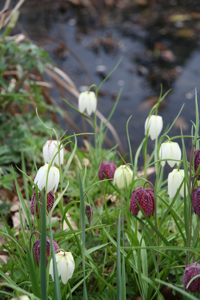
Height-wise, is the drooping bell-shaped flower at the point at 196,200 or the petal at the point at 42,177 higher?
the petal at the point at 42,177

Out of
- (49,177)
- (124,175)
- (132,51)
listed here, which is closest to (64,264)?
(49,177)

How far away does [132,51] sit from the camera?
189 inches

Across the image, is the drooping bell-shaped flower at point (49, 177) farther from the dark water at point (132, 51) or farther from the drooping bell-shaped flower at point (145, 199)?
the dark water at point (132, 51)

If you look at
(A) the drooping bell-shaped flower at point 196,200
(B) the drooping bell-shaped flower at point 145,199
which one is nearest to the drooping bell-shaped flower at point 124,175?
(B) the drooping bell-shaped flower at point 145,199

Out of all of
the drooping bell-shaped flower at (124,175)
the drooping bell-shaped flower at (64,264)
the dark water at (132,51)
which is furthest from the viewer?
the dark water at (132,51)

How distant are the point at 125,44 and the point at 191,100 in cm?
183

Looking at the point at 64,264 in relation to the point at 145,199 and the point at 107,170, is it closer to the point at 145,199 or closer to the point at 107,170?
the point at 145,199

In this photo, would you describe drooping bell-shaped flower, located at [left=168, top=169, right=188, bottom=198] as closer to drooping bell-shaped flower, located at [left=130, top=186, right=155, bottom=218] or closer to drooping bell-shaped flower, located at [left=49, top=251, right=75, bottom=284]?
drooping bell-shaped flower, located at [left=130, top=186, right=155, bottom=218]

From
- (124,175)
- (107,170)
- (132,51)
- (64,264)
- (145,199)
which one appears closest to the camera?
(64,264)

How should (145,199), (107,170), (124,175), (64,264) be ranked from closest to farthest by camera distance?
(64,264) → (145,199) → (124,175) → (107,170)

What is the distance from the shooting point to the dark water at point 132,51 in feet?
12.1

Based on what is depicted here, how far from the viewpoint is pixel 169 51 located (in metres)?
4.65

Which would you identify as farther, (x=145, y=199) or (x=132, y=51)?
(x=132, y=51)

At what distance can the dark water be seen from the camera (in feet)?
12.1
